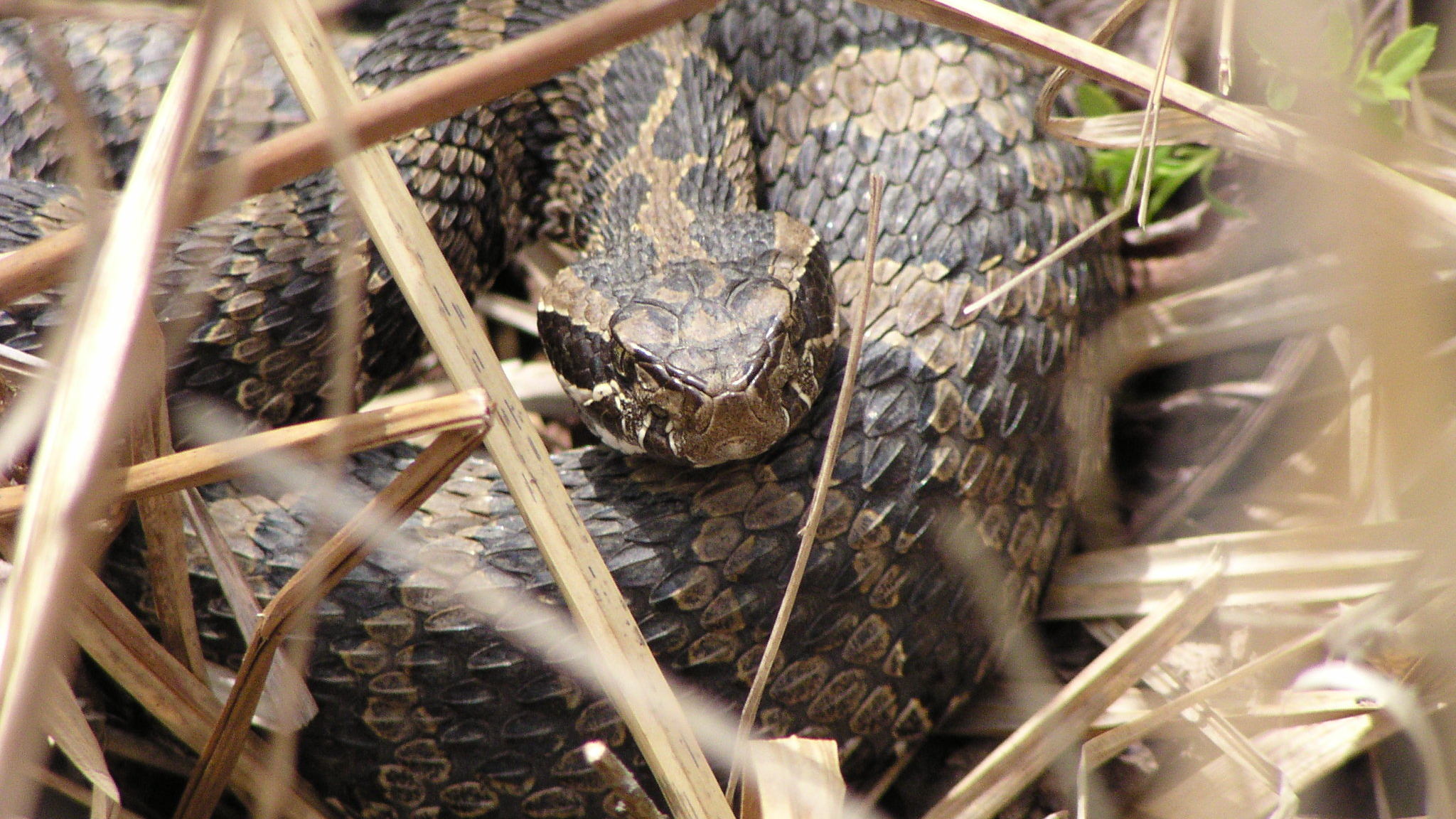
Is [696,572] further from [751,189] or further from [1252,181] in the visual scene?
[1252,181]

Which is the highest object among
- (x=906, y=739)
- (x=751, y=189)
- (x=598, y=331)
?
(x=751, y=189)

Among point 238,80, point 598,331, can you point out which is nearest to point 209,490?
point 598,331

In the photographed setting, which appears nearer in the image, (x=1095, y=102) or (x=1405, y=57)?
(x=1405, y=57)

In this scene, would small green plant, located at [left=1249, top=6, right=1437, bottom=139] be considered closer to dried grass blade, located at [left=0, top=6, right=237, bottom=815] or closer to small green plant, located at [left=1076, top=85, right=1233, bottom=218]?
small green plant, located at [left=1076, top=85, right=1233, bottom=218]

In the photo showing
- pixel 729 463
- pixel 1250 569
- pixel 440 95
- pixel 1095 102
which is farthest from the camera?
pixel 1095 102

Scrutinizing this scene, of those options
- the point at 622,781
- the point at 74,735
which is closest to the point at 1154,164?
the point at 622,781

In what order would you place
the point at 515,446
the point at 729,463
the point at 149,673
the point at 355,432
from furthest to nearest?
the point at 729,463, the point at 149,673, the point at 515,446, the point at 355,432

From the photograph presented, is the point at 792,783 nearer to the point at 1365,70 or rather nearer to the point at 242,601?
the point at 242,601
